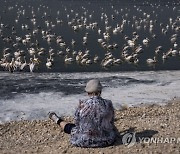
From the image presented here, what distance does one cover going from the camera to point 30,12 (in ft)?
207

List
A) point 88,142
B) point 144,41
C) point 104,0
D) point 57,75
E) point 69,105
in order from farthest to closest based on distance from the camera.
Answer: point 104,0
point 144,41
point 57,75
point 69,105
point 88,142

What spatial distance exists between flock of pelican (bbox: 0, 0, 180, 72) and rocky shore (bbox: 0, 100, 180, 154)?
552 inches

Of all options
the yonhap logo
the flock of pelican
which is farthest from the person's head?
the flock of pelican

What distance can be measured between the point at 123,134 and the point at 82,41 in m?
28.5

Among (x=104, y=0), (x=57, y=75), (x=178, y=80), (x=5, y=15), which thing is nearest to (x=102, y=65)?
(x=57, y=75)

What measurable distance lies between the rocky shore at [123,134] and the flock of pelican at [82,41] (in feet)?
46.0

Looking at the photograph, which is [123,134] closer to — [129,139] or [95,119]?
[129,139]

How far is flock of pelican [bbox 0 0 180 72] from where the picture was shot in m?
32.2

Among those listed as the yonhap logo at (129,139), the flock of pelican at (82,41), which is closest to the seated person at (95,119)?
the yonhap logo at (129,139)

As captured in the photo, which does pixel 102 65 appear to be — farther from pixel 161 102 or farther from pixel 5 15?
pixel 5 15

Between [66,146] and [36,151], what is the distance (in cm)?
93

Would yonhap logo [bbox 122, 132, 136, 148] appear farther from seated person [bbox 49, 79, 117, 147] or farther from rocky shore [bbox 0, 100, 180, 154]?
seated person [bbox 49, 79, 117, 147]

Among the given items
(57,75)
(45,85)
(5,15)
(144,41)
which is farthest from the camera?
(5,15)

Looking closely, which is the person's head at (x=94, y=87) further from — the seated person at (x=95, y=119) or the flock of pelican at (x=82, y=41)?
the flock of pelican at (x=82, y=41)
